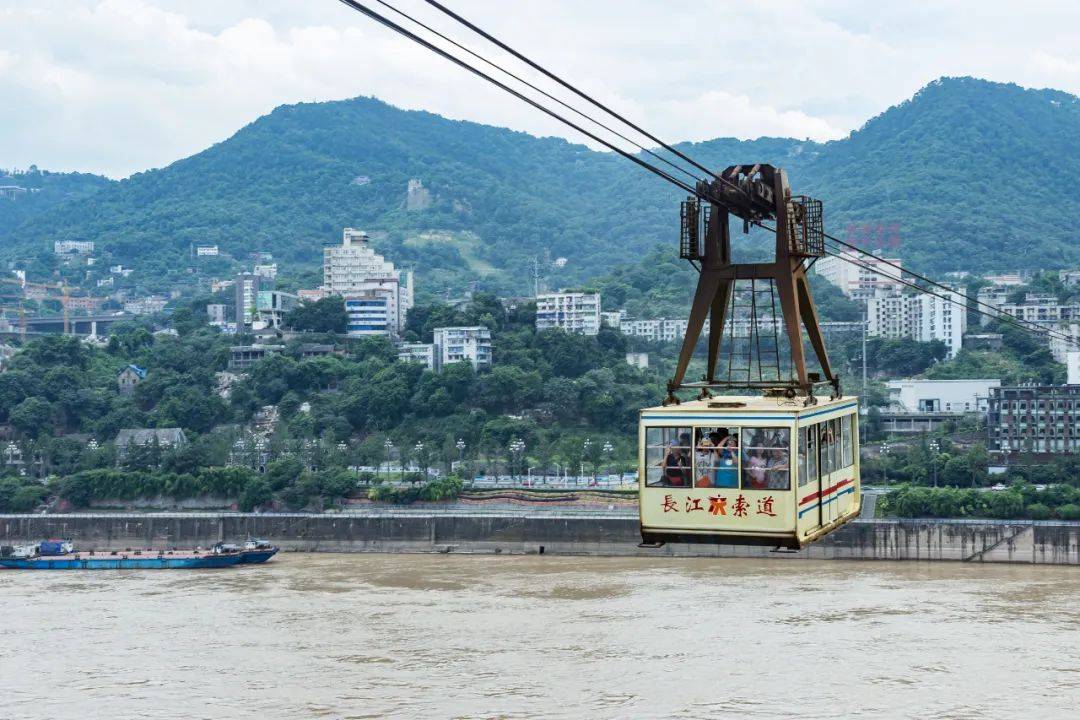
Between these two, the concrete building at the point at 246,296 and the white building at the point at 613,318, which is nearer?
the white building at the point at 613,318

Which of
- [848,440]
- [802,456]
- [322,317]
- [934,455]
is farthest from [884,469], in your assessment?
[802,456]

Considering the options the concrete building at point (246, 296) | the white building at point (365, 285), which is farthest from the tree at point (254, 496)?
the concrete building at point (246, 296)

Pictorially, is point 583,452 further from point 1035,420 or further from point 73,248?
point 73,248

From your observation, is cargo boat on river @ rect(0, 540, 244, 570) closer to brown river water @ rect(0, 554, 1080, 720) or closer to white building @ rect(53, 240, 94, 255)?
brown river water @ rect(0, 554, 1080, 720)

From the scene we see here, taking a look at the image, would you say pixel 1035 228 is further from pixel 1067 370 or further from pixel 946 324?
pixel 1067 370

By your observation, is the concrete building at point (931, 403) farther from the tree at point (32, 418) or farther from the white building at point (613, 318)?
the tree at point (32, 418)

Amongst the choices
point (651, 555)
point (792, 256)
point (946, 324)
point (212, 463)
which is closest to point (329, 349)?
point (212, 463)
